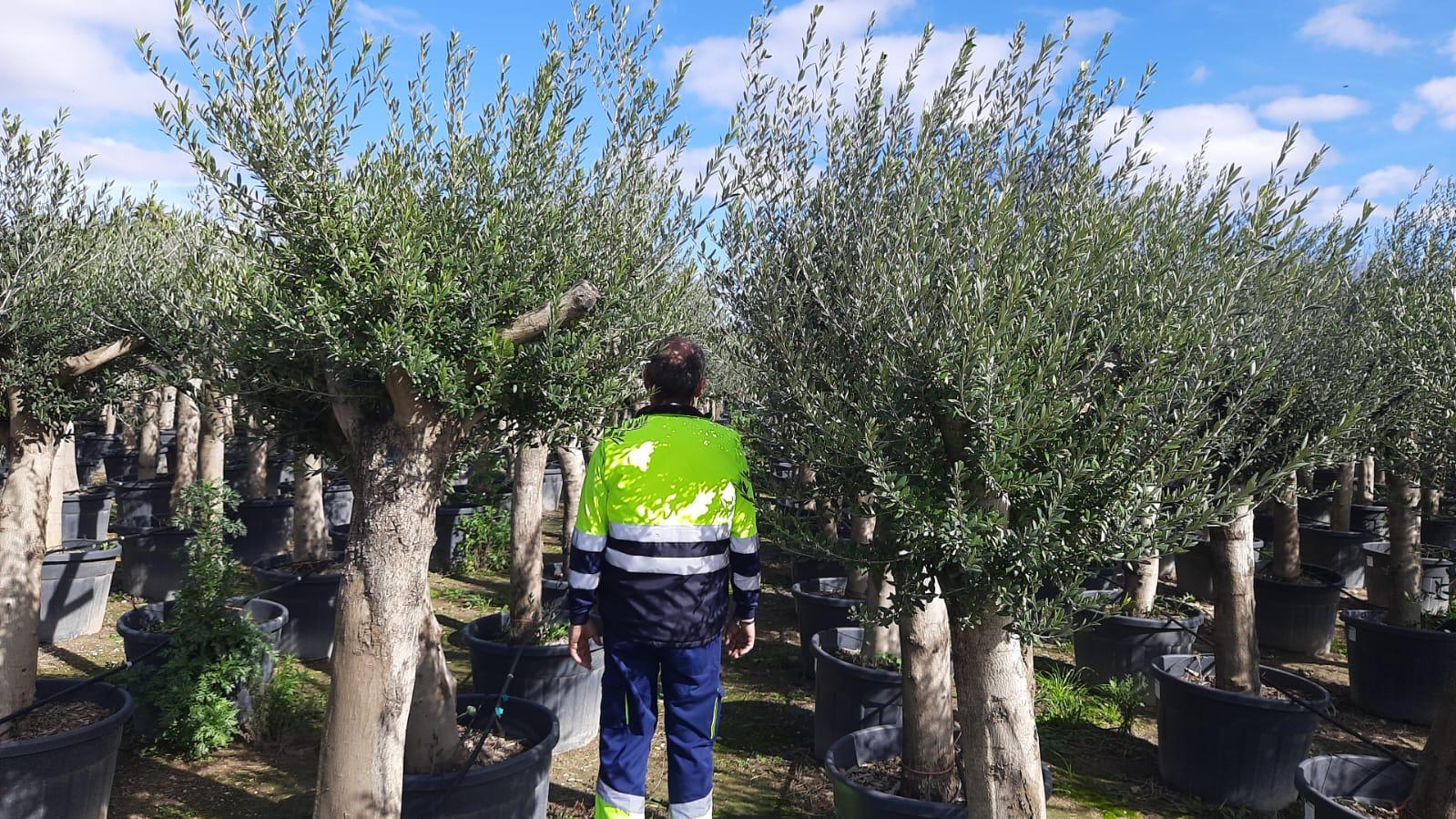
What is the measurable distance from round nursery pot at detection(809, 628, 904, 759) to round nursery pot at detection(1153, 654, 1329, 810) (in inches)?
84.4

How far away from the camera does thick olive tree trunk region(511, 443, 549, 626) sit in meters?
7.49

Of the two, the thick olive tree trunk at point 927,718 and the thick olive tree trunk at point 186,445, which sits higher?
the thick olive tree trunk at point 186,445

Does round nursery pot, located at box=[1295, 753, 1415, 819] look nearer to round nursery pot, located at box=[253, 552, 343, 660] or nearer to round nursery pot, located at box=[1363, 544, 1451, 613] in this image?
round nursery pot, located at box=[1363, 544, 1451, 613]

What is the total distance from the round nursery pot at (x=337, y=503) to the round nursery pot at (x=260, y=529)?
1.73 meters

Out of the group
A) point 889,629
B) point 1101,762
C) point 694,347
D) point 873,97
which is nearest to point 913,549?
point 694,347

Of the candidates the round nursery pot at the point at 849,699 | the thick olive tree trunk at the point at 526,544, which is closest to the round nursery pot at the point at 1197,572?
the round nursery pot at the point at 849,699

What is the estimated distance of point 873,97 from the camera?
183 inches

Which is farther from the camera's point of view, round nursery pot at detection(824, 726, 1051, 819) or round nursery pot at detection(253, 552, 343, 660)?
round nursery pot at detection(253, 552, 343, 660)

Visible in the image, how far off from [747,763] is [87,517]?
39.0ft

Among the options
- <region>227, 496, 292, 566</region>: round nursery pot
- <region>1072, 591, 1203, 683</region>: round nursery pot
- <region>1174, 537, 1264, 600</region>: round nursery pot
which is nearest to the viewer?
<region>1072, 591, 1203, 683</region>: round nursery pot

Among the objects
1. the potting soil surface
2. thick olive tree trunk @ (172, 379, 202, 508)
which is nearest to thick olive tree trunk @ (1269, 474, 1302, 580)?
the potting soil surface

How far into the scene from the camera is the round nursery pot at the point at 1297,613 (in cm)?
991

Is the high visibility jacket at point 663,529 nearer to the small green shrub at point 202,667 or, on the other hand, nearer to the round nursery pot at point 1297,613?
the small green shrub at point 202,667

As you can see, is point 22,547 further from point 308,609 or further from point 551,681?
point 551,681
